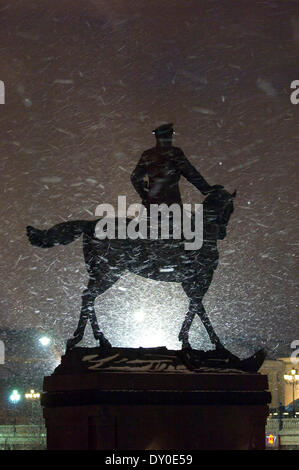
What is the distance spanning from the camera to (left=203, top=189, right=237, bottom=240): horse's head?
14859mm

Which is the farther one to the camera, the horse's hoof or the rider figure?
the rider figure

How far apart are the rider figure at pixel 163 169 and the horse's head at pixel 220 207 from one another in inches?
6.5

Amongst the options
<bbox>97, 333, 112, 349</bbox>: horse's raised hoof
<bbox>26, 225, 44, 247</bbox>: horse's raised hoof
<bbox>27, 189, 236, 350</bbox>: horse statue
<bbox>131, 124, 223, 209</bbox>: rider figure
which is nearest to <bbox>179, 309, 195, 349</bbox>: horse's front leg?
<bbox>27, 189, 236, 350</bbox>: horse statue

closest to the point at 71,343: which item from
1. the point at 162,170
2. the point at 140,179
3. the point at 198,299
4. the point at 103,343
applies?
the point at 103,343

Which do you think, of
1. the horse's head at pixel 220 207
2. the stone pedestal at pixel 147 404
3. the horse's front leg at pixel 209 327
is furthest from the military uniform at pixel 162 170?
the stone pedestal at pixel 147 404

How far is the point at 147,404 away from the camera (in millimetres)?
13750

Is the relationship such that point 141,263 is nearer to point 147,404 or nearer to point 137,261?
point 137,261

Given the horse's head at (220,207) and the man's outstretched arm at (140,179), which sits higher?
the man's outstretched arm at (140,179)

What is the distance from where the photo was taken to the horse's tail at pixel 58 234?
14.7 meters

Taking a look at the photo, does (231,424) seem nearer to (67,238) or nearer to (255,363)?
(255,363)

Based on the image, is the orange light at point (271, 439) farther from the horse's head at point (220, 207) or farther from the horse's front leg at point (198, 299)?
the horse's head at point (220, 207)

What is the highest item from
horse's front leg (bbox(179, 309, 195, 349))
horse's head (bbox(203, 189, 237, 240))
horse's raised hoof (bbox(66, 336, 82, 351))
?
horse's head (bbox(203, 189, 237, 240))

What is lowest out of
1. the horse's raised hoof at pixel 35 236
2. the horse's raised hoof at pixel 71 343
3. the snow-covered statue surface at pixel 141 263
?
the horse's raised hoof at pixel 71 343

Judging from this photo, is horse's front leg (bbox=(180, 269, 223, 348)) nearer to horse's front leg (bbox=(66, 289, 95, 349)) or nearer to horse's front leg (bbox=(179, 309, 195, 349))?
horse's front leg (bbox=(179, 309, 195, 349))
